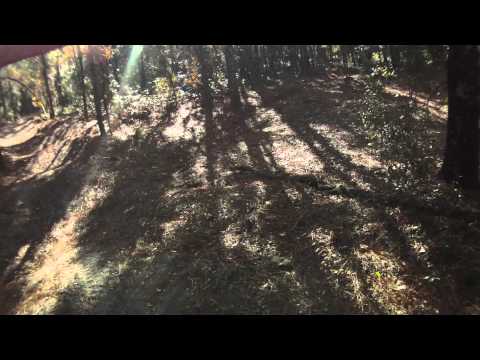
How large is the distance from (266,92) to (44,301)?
65.3ft

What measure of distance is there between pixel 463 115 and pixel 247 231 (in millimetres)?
4836

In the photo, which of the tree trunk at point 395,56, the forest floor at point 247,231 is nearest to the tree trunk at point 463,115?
the forest floor at point 247,231

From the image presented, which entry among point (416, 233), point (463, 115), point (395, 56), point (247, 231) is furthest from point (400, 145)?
point (395, 56)

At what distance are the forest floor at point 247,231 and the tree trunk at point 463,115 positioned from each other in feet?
1.57

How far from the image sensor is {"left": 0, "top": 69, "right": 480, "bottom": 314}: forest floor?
604 cm

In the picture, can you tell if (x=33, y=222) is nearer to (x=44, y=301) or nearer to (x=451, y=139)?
(x=44, y=301)

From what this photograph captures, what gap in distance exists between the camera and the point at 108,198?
478 inches

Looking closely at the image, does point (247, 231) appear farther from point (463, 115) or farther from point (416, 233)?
point (463, 115)

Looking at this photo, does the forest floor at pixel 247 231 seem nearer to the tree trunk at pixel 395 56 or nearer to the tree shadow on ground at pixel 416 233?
the tree shadow on ground at pixel 416 233

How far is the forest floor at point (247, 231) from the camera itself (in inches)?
238

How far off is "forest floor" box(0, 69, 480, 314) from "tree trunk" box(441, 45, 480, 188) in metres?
0.48

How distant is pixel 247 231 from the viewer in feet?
27.0

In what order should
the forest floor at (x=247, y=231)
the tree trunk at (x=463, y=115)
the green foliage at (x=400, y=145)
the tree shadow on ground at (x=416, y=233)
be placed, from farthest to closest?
the green foliage at (x=400, y=145) → the tree trunk at (x=463, y=115) → the forest floor at (x=247, y=231) → the tree shadow on ground at (x=416, y=233)
